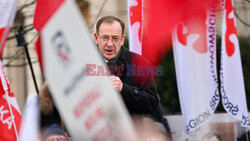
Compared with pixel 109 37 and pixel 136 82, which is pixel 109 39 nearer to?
pixel 109 37

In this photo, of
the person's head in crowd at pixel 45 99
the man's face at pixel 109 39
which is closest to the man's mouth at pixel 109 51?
the man's face at pixel 109 39

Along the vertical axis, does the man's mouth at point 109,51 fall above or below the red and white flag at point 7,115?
above

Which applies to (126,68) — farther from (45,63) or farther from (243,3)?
(243,3)

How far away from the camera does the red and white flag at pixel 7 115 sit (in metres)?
3.84

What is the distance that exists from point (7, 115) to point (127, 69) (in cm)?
135

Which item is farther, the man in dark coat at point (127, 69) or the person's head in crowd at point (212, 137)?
the person's head in crowd at point (212, 137)

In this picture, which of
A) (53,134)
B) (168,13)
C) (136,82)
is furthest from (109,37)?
(53,134)

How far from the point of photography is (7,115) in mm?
3875

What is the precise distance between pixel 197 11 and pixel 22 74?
303 inches

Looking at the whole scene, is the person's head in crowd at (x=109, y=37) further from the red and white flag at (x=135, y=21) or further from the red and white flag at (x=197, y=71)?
the red and white flag at (x=135, y=21)

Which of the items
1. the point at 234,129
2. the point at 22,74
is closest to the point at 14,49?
the point at 22,74

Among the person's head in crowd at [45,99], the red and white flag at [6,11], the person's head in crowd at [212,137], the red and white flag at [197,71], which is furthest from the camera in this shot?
the person's head in crowd at [212,137]

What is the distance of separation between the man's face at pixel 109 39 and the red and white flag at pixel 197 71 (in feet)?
2.99

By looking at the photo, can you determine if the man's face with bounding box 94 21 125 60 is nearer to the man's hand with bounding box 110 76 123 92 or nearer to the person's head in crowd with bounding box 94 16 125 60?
the person's head in crowd with bounding box 94 16 125 60
